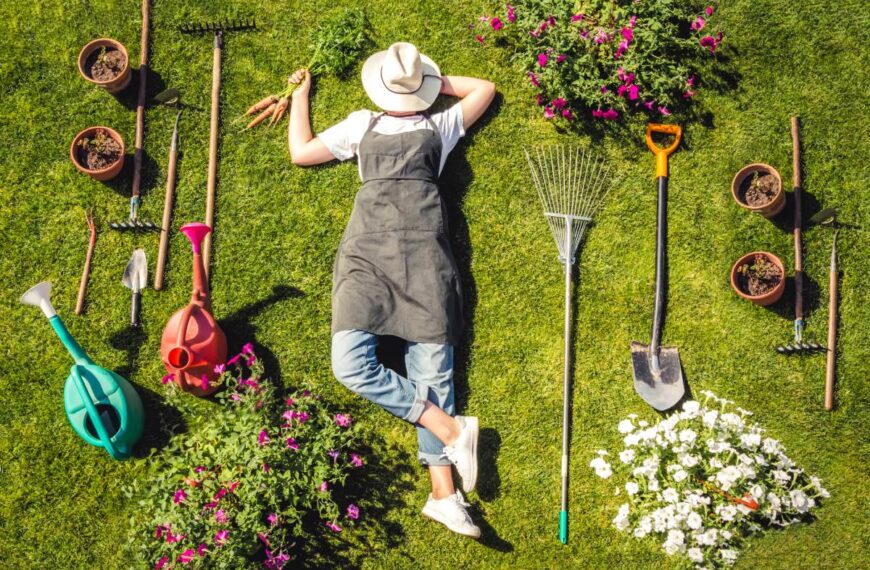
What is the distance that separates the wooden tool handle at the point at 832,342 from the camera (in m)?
6.52

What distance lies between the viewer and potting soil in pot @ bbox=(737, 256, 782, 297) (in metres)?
6.54

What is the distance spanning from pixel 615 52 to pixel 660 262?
5.83 ft

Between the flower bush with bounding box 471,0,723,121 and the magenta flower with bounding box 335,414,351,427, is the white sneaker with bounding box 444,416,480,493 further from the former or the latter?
the flower bush with bounding box 471,0,723,121

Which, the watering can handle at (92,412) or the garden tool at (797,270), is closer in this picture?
the watering can handle at (92,412)

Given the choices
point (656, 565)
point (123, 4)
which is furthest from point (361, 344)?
point (123, 4)

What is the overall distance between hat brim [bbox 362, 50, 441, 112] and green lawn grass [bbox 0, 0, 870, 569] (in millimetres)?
320

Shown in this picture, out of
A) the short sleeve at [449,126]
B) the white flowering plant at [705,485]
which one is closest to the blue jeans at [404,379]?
the white flowering plant at [705,485]

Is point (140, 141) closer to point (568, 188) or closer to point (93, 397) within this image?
point (93, 397)

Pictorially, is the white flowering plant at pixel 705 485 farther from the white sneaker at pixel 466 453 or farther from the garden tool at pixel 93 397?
the garden tool at pixel 93 397

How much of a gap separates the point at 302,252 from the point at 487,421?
2.10 metres

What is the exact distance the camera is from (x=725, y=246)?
6.76 metres

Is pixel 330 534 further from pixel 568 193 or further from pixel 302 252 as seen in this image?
pixel 568 193

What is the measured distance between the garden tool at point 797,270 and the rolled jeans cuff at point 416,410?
2.92 meters

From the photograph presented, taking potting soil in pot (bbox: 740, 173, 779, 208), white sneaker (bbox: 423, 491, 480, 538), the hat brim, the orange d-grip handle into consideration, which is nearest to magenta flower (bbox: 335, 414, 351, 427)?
white sneaker (bbox: 423, 491, 480, 538)
